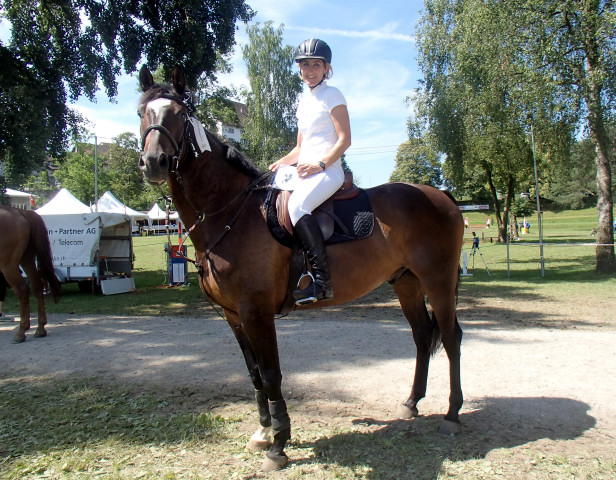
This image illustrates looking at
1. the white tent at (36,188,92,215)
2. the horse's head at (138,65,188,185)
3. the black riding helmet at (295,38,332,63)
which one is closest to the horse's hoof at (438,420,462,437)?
the horse's head at (138,65,188,185)

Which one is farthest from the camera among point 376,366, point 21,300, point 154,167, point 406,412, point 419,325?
point 21,300

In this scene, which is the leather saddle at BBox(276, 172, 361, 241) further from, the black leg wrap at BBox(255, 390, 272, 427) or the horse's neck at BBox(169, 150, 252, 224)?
the black leg wrap at BBox(255, 390, 272, 427)

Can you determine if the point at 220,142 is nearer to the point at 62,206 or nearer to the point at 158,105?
the point at 158,105

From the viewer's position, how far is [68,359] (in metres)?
6.18

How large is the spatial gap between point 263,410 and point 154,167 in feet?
7.13

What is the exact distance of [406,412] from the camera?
4012 millimetres

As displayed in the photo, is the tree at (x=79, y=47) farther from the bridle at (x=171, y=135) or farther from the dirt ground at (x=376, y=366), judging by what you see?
the bridle at (x=171, y=135)

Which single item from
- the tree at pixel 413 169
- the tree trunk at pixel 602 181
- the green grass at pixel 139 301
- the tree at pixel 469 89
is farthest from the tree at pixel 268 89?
the tree at pixel 413 169

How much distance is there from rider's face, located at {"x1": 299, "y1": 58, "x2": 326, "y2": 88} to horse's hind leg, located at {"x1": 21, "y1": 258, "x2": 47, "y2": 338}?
6.81 metres

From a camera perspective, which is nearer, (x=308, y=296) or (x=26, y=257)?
(x=308, y=296)

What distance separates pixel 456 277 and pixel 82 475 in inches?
133

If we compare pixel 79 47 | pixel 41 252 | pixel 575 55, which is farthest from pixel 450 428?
pixel 575 55

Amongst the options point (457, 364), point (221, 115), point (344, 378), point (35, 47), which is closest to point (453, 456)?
point (457, 364)

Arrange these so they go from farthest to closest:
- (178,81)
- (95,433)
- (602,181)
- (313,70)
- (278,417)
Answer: (602,181)
(95,433)
(313,70)
(278,417)
(178,81)
